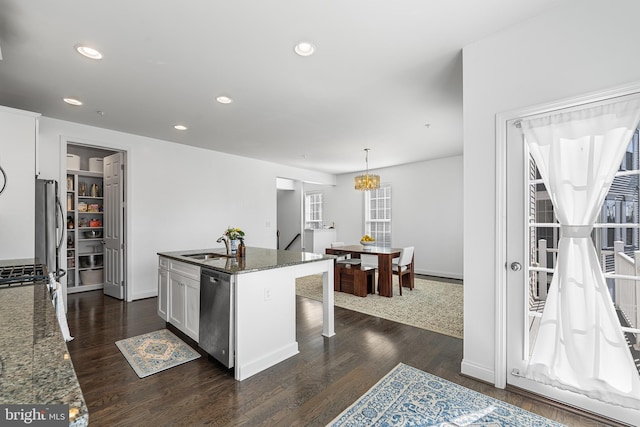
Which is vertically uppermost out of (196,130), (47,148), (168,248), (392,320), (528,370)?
(196,130)

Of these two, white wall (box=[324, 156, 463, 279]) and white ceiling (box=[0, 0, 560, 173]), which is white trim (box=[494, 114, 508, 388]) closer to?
white ceiling (box=[0, 0, 560, 173])

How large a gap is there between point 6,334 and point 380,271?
14.8 ft

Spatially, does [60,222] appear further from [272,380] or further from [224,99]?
[272,380]

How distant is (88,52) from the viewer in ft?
7.93

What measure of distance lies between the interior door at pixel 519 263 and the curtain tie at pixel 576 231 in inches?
8.3

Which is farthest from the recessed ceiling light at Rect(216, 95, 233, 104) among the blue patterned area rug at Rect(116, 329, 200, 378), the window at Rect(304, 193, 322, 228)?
the window at Rect(304, 193, 322, 228)

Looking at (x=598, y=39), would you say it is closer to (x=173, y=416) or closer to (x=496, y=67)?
(x=496, y=67)

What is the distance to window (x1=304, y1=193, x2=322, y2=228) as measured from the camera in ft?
30.6

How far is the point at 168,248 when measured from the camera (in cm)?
509

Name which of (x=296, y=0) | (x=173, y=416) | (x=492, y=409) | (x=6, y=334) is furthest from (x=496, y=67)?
(x=173, y=416)

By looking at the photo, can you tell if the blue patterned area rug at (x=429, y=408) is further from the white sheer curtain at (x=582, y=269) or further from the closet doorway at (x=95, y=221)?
the closet doorway at (x=95, y=221)

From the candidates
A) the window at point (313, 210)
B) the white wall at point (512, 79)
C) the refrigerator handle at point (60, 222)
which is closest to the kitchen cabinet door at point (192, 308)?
the refrigerator handle at point (60, 222)

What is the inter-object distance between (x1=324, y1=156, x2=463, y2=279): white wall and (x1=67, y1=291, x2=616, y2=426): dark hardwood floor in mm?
Result: 3592

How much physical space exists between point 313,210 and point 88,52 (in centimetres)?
736
